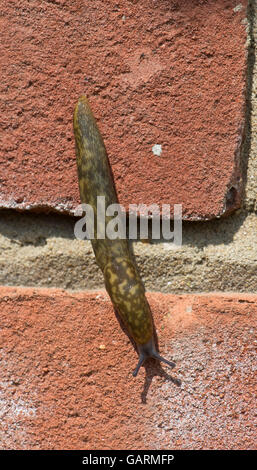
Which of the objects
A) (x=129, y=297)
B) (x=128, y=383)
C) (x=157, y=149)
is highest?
(x=157, y=149)

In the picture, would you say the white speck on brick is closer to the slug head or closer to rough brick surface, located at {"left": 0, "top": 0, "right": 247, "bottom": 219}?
rough brick surface, located at {"left": 0, "top": 0, "right": 247, "bottom": 219}

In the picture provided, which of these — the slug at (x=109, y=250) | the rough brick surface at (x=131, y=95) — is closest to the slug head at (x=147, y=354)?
the slug at (x=109, y=250)

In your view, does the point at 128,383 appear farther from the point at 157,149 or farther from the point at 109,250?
the point at 157,149

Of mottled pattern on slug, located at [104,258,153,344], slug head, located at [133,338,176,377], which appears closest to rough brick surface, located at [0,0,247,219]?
mottled pattern on slug, located at [104,258,153,344]

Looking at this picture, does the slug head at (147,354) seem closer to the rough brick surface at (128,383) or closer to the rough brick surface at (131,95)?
the rough brick surface at (128,383)

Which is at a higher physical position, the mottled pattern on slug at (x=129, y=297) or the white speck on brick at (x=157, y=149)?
the white speck on brick at (x=157, y=149)

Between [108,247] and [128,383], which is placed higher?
[108,247]

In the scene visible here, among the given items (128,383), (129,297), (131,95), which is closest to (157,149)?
(131,95)
